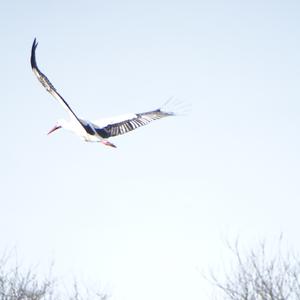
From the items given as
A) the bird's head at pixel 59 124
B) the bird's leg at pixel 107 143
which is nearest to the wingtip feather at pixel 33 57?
the bird's head at pixel 59 124

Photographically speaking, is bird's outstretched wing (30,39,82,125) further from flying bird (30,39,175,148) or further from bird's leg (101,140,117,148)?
bird's leg (101,140,117,148)

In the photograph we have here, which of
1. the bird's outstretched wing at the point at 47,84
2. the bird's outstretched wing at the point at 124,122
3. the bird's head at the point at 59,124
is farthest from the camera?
the bird's outstretched wing at the point at 124,122

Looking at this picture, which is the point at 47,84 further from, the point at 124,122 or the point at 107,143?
the point at 124,122

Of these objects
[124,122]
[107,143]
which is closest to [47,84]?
[107,143]

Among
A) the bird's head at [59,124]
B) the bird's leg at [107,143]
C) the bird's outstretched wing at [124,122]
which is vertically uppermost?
the bird's outstretched wing at [124,122]

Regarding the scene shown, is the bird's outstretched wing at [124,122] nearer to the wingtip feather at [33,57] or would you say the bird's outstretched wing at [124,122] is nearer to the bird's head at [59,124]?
the bird's head at [59,124]

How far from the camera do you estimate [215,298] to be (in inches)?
397

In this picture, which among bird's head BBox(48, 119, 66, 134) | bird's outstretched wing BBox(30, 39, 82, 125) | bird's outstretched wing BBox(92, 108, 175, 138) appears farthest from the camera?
bird's outstretched wing BBox(92, 108, 175, 138)

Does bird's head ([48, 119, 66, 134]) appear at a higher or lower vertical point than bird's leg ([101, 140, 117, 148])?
higher

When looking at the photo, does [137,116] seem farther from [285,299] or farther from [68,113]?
[285,299]

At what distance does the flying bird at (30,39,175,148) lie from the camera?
4.52m

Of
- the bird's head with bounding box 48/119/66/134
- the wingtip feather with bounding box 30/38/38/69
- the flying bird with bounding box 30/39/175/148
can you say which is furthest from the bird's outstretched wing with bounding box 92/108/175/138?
the wingtip feather with bounding box 30/38/38/69

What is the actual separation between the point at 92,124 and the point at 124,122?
2.37 ft

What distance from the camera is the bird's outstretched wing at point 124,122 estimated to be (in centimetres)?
492
